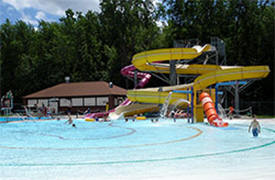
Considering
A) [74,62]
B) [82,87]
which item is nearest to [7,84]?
[74,62]

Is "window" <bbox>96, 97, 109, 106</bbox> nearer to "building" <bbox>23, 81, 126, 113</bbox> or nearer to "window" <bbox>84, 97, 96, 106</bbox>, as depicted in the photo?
"building" <bbox>23, 81, 126, 113</bbox>

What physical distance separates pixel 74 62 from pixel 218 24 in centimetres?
2335

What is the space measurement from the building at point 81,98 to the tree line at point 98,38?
8.80 m

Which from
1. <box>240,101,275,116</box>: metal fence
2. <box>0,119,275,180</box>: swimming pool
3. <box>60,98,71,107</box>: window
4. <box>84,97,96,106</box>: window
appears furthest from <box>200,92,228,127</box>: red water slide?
<box>60,98,71,107</box>: window

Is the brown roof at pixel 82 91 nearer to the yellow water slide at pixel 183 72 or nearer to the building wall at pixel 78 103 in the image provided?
the building wall at pixel 78 103

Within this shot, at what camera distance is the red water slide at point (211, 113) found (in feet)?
52.1

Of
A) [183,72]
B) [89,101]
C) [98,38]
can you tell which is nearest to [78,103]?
[89,101]

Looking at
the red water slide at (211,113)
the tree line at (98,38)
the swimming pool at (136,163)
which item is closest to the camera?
the swimming pool at (136,163)

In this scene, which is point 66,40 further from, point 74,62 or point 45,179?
point 45,179

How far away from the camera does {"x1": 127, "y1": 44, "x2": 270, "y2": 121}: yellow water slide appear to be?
19422 millimetres

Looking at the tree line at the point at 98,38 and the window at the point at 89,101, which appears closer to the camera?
the window at the point at 89,101

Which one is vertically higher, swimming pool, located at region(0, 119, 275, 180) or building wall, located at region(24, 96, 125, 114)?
building wall, located at region(24, 96, 125, 114)

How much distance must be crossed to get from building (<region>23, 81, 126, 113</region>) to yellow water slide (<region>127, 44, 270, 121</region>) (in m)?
8.55

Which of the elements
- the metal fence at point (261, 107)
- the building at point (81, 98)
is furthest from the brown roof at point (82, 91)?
the metal fence at point (261, 107)
